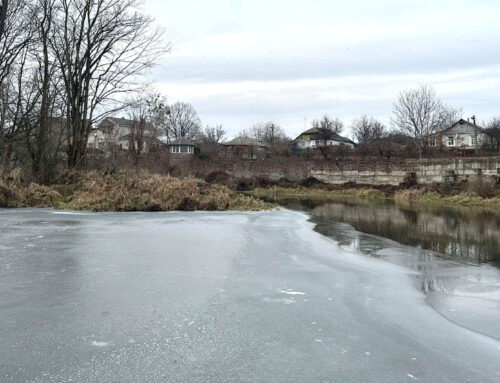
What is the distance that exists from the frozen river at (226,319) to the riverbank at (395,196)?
19.4 meters

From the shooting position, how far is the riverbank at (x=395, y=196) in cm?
2561

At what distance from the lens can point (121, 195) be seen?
15.4 metres

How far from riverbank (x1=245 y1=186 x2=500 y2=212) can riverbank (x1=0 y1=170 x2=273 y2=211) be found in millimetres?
9750

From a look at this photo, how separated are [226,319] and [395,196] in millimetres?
29829

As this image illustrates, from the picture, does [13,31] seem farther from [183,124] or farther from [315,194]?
[183,124]

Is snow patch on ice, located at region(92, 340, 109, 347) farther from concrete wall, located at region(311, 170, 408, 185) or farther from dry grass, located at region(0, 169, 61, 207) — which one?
concrete wall, located at region(311, 170, 408, 185)

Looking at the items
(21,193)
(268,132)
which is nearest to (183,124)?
(268,132)

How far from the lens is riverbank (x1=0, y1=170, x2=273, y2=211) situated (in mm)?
15305

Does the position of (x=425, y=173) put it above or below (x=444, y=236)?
above

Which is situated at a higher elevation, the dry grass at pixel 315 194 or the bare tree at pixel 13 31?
the bare tree at pixel 13 31

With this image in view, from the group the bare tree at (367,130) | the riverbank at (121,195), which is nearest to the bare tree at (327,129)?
the bare tree at (367,130)

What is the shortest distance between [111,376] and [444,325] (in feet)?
10.1

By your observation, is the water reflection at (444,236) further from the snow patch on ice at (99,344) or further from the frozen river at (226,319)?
the snow patch on ice at (99,344)

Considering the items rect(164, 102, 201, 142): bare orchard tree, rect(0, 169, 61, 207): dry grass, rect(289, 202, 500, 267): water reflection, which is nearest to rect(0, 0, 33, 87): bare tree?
rect(0, 169, 61, 207): dry grass
